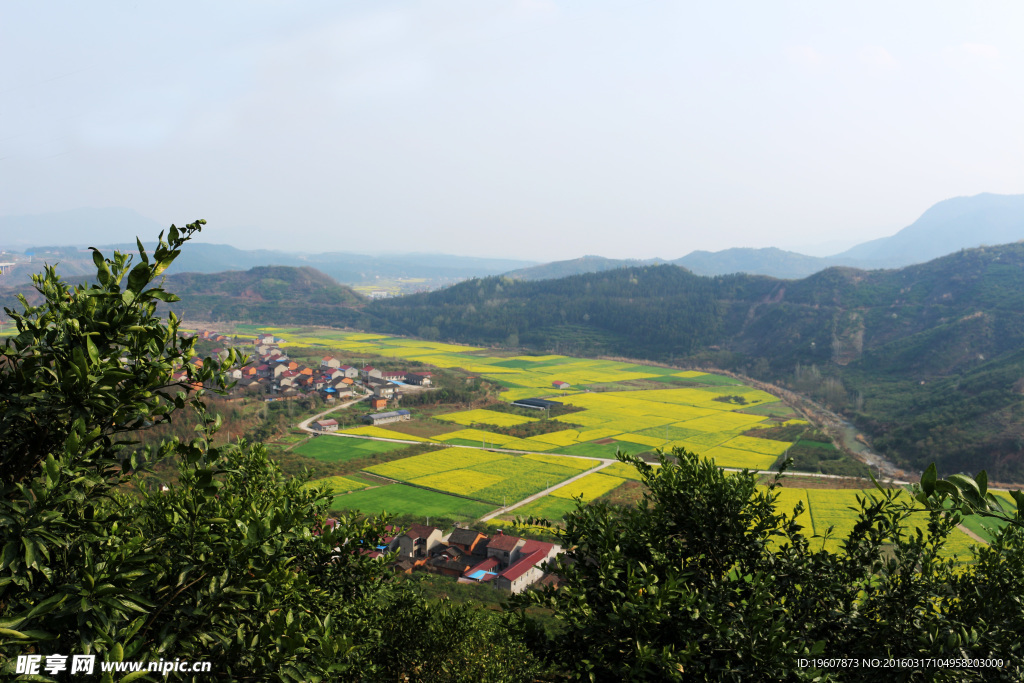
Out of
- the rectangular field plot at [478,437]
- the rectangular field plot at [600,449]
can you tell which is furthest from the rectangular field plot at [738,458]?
the rectangular field plot at [478,437]

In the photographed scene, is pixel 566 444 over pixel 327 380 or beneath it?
beneath

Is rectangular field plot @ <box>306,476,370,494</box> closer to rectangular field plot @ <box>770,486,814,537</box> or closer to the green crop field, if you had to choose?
the green crop field

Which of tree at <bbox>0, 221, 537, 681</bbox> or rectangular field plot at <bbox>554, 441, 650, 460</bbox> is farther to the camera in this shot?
rectangular field plot at <bbox>554, 441, 650, 460</bbox>

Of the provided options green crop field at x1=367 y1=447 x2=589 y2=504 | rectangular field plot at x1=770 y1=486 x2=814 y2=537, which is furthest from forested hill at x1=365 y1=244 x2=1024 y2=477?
green crop field at x1=367 y1=447 x2=589 y2=504

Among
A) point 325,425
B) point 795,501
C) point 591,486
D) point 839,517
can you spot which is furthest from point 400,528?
point 325,425

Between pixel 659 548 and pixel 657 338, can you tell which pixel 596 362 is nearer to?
pixel 657 338

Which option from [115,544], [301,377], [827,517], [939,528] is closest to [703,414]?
[827,517]

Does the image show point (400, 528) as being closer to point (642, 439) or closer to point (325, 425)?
point (642, 439)
